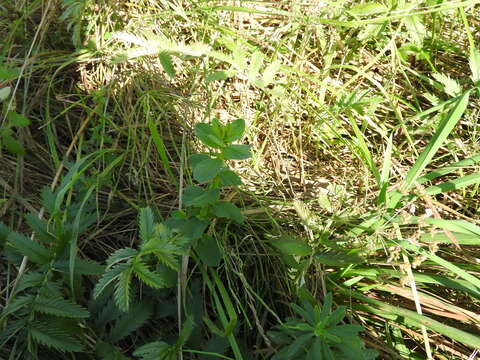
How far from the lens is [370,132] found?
1.89 meters

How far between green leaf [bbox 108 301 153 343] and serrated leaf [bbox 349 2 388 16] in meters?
1.34

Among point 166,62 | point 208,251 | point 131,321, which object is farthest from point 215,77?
point 131,321

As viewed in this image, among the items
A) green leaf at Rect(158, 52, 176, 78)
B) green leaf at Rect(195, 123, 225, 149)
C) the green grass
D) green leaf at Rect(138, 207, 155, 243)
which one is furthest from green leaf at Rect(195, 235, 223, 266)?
green leaf at Rect(158, 52, 176, 78)

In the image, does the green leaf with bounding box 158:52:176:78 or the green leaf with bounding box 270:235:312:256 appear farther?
the green leaf with bounding box 158:52:176:78

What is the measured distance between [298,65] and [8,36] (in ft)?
3.91

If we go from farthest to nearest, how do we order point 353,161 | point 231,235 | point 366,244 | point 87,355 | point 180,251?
point 353,161
point 231,235
point 366,244
point 87,355
point 180,251

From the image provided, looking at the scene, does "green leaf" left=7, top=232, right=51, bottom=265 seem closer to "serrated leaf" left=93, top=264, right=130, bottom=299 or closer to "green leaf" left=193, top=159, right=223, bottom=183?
"serrated leaf" left=93, top=264, right=130, bottom=299

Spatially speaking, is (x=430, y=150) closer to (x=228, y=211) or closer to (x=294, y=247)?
(x=294, y=247)

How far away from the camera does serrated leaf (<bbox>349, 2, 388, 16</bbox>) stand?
1.82 metres

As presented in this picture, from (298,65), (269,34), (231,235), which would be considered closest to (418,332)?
(231,235)

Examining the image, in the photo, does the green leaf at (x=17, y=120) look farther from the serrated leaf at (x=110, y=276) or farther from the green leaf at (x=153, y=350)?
the green leaf at (x=153, y=350)

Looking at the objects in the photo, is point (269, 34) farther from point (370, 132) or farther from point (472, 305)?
point (472, 305)

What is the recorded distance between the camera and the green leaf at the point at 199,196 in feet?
4.17

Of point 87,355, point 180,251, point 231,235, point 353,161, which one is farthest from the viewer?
point 353,161
